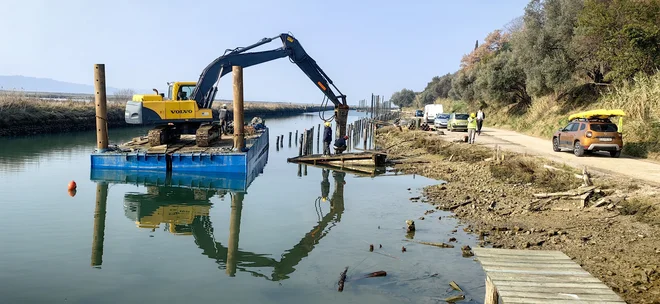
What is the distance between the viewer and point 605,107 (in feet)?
83.7

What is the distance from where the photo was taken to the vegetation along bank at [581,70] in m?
21.6

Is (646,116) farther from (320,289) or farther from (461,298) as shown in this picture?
(320,289)

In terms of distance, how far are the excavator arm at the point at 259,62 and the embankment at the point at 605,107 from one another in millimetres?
13327

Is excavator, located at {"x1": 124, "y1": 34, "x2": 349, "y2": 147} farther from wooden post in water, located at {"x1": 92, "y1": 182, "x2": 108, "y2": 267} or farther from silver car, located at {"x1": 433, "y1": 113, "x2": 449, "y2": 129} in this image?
silver car, located at {"x1": 433, "y1": 113, "x2": 449, "y2": 129}

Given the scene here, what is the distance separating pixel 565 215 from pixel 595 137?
26.0 ft

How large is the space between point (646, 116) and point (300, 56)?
16144 mm

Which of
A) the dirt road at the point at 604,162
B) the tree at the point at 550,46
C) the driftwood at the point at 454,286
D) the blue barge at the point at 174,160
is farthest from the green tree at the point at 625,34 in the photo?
the driftwood at the point at 454,286

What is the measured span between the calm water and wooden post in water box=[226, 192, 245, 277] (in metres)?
0.03

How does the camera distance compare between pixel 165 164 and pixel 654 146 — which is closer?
pixel 654 146

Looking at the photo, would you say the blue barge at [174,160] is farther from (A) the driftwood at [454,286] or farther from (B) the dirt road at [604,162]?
(A) the driftwood at [454,286]

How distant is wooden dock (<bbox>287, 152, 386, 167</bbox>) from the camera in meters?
24.1

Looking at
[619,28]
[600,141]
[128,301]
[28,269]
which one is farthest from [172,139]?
[619,28]

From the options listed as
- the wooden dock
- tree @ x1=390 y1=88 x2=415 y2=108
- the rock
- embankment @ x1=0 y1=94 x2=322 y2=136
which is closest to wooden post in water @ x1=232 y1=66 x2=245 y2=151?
the wooden dock

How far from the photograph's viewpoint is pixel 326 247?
11898mm
